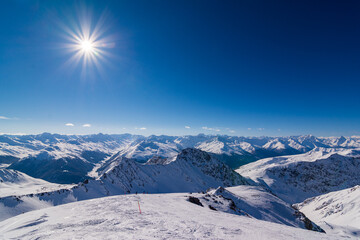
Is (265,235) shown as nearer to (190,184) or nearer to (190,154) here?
(190,184)

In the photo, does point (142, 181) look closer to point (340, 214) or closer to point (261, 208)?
point (261, 208)

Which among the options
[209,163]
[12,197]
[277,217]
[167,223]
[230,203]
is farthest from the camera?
[209,163]

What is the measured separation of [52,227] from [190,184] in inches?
5370

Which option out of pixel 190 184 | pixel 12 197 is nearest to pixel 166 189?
pixel 190 184

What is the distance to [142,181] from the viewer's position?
11694cm

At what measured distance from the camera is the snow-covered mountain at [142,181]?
58.0 m

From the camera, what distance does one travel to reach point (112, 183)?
320ft

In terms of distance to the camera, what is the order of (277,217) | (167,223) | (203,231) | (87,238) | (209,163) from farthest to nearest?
(209,163), (277,217), (167,223), (203,231), (87,238)

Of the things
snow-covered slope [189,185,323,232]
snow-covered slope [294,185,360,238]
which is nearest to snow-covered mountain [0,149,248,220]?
snow-covered slope [189,185,323,232]

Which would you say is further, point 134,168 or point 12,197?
point 134,168

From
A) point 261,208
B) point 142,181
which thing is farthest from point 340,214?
point 142,181

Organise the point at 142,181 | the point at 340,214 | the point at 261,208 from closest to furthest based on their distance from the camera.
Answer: the point at 261,208 < the point at 340,214 < the point at 142,181

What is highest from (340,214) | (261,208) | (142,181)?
(261,208)

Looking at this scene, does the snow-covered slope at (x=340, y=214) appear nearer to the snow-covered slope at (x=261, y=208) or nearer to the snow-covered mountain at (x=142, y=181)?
the snow-covered slope at (x=261, y=208)
